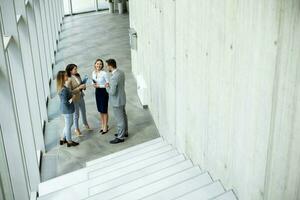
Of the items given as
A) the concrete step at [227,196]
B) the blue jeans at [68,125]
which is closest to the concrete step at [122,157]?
the blue jeans at [68,125]

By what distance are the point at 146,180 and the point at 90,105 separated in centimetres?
660

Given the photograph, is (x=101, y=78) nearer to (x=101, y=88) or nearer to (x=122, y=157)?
(x=101, y=88)

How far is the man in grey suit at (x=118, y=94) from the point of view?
9.41m

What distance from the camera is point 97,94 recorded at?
10.4 metres

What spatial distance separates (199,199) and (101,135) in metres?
5.88

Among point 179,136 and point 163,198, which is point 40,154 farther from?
point 163,198

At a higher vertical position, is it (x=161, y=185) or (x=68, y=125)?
(x=161, y=185)

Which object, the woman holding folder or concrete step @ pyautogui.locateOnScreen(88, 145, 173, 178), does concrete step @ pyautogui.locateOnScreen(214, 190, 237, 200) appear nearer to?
concrete step @ pyautogui.locateOnScreen(88, 145, 173, 178)

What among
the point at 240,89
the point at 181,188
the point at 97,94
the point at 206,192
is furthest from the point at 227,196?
the point at 97,94

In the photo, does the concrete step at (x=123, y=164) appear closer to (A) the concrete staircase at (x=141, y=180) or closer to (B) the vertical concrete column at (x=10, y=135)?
(A) the concrete staircase at (x=141, y=180)

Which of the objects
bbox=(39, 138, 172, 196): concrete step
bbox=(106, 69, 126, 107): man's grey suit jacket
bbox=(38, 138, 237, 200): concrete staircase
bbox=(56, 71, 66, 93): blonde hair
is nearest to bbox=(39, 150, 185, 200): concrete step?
bbox=(38, 138, 237, 200): concrete staircase

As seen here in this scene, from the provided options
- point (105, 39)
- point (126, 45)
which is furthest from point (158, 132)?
point (105, 39)

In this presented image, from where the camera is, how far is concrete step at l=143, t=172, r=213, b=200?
5465 mm

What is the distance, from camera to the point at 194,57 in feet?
20.5
